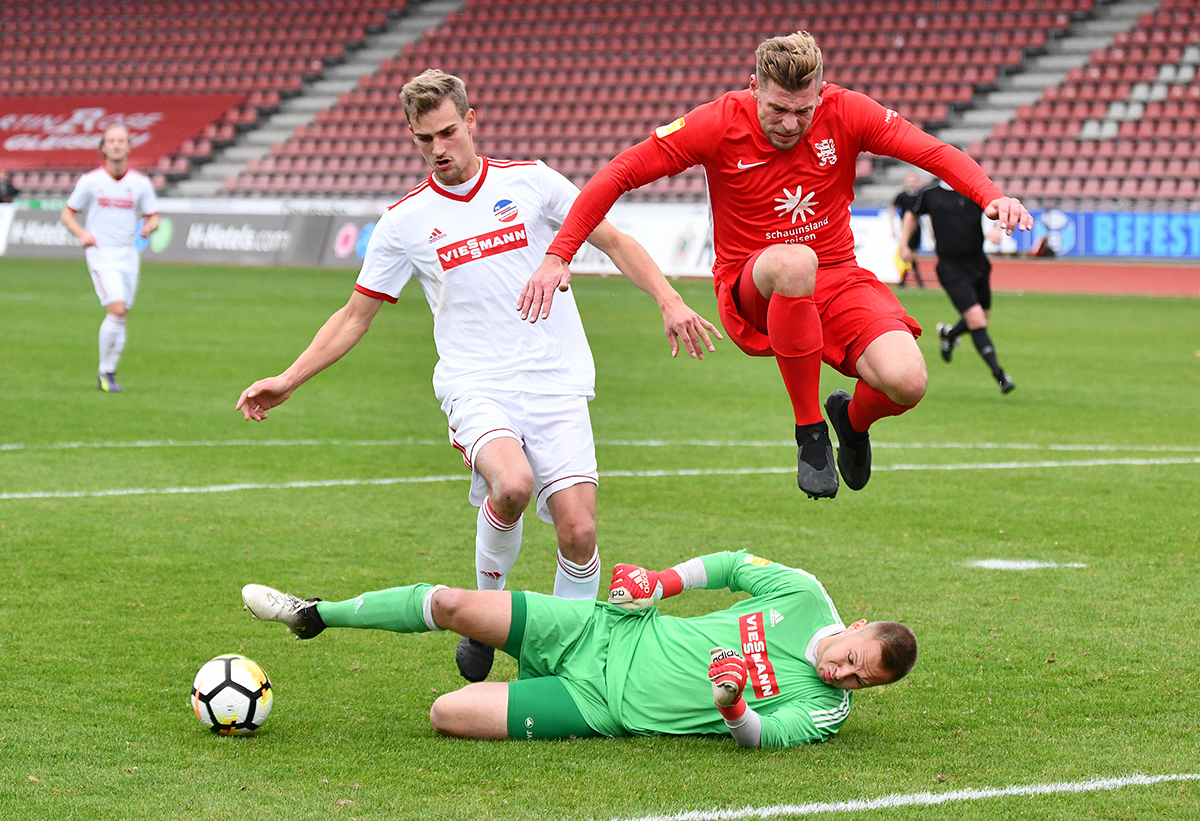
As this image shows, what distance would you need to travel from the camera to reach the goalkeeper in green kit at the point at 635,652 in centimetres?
453

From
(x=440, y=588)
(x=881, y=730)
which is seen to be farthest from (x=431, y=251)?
(x=881, y=730)

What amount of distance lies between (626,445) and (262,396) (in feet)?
18.7

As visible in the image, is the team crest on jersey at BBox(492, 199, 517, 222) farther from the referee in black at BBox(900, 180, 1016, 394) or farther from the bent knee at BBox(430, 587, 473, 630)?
the referee in black at BBox(900, 180, 1016, 394)

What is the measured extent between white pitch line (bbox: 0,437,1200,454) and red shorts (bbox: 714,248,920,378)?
485cm

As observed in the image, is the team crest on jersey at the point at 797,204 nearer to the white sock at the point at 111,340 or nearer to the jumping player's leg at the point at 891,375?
the jumping player's leg at the point at 891,375

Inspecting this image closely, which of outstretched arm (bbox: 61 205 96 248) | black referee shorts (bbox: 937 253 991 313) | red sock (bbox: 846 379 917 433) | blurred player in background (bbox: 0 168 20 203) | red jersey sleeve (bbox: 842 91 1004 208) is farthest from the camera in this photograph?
blurred player in background (bbox: 0 168 20 203)

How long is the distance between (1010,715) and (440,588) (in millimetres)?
1925

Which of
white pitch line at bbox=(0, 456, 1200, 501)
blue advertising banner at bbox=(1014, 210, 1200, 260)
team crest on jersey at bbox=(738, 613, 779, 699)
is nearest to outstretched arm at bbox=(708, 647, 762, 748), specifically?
team crest on jersey at bbox=(738, 613, 779, 699)

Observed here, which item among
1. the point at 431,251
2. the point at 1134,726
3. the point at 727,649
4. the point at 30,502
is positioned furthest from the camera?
the point at 30,502

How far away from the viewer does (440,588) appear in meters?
4.72

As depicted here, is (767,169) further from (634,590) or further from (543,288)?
(634,590)

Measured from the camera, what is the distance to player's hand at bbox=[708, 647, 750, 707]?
13.5ft

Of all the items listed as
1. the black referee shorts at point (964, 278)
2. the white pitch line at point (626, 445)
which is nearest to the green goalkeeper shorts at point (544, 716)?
the white pitch line at point (626, 445)

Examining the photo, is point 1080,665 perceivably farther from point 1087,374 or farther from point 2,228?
point 2,228
